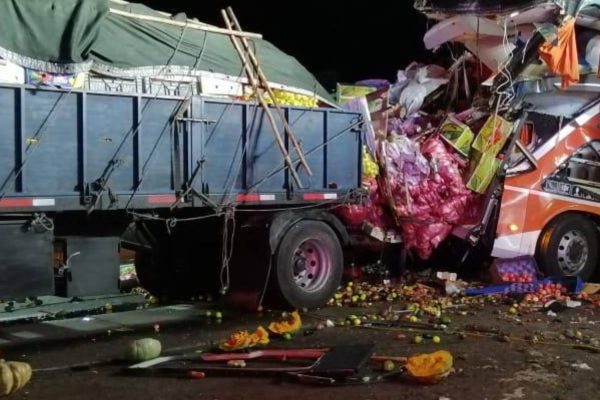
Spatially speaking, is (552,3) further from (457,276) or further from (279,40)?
(279,40)

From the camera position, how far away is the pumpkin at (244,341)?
696 cm

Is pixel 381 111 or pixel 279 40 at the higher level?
pixel 279 40

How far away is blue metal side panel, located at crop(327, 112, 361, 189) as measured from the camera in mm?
9477

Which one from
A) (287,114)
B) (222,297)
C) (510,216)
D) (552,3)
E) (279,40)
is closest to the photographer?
(287,114)

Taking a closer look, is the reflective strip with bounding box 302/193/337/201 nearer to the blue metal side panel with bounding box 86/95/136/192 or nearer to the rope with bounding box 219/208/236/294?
the rope with bounding box 219/208/236/294

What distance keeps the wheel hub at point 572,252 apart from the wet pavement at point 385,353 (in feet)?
5.75

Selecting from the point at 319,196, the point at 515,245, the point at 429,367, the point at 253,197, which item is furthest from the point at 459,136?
the point at 429,367

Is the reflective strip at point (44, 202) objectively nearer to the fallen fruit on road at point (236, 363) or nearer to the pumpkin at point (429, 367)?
the fallen fruit on road at point (236, 363)

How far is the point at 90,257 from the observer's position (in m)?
7.67

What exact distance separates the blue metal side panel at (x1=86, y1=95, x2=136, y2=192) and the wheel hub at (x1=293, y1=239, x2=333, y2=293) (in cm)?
241

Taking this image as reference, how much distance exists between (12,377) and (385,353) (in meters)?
3.02

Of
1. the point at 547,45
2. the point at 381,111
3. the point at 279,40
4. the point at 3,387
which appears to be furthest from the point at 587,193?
the point at 279,40

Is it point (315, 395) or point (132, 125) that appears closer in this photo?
point (315, 395)

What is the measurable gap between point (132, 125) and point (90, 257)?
51.9 inches
